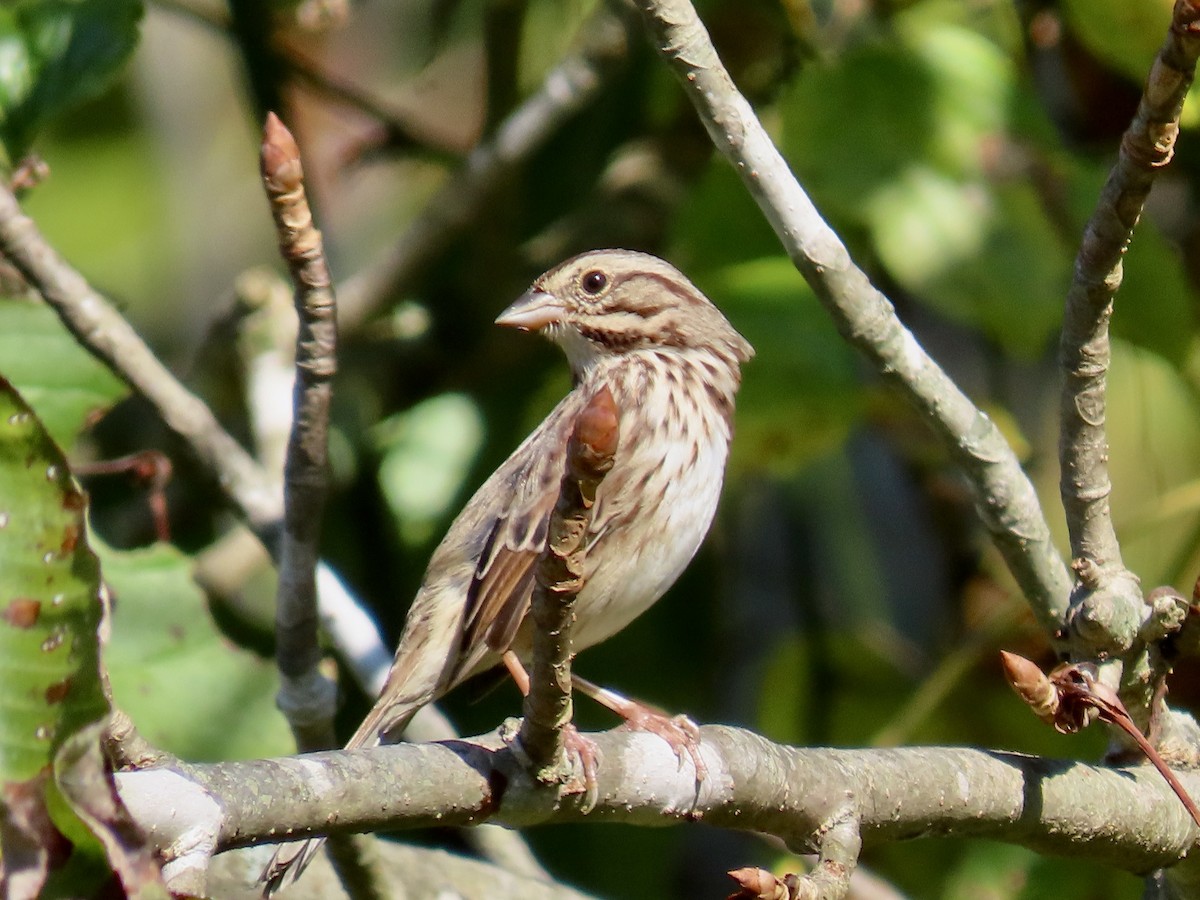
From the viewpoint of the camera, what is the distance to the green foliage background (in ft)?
11.3

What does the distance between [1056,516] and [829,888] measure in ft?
11.0

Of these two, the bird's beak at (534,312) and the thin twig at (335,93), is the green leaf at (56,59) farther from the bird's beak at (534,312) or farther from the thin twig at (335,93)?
the thin twig at (335,93)

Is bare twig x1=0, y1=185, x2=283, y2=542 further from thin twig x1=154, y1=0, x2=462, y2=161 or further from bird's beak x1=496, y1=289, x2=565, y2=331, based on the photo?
thin twig x1=154, y1=0, x2=462, y2=161

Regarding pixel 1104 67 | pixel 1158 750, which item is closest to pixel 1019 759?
pixel 1158 750

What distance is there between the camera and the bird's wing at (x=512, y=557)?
126 inches

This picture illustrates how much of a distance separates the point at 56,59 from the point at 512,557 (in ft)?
4.55

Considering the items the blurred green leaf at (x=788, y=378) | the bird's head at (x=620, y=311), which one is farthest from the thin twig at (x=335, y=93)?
the blurred green leaf at (x=788, y=378)

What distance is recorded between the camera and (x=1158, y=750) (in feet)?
8.80

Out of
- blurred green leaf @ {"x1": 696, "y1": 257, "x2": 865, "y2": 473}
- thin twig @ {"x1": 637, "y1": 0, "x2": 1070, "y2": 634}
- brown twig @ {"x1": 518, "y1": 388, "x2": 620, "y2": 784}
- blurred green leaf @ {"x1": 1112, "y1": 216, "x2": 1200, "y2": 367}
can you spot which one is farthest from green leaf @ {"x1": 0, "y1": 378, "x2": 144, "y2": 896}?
blurred green leaf @ {"x1": 1112, "y1": 216, "x2": 1200, "y2": 367}

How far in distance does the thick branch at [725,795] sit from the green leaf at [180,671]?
1.20m

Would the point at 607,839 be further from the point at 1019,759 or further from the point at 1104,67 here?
the point at 1104,67

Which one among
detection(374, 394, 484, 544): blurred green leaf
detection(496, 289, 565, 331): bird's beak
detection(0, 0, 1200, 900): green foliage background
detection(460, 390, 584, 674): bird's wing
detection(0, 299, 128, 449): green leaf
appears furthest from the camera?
detection(374, 394, 484, 544): blurred green leaf

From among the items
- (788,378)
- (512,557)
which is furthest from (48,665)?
(788,378)

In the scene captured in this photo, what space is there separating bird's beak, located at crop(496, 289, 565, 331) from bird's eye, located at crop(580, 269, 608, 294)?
0.27 ft
